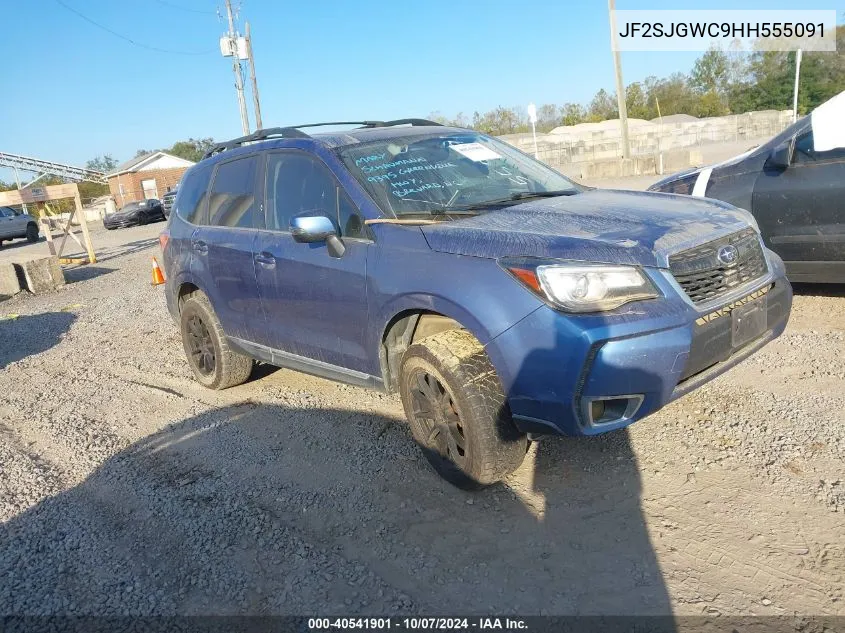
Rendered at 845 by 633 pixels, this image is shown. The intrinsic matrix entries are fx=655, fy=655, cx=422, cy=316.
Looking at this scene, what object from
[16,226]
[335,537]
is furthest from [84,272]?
[16,226]

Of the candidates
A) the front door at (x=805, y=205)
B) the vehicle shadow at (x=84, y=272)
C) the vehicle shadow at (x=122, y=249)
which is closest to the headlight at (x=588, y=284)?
the front door at (x=805, y=205)

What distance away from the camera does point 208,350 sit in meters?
5.26

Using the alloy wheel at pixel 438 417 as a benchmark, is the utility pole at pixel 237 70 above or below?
above

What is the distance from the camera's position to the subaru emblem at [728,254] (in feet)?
10.0

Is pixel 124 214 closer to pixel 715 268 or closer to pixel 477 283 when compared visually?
pixel 477 283

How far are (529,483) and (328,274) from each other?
62.0 inches

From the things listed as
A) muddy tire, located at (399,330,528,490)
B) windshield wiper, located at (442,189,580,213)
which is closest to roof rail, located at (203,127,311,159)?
windshield wiper, located at (442,189,580,213)

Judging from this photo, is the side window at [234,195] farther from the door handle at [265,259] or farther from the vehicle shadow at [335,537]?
the vehicle shadow at [335,537]

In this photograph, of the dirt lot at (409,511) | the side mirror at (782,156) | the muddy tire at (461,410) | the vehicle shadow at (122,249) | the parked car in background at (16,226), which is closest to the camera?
the dirt lot at (409,511)

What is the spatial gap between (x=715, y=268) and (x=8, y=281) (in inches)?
480

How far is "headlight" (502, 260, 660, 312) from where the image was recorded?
2748mm

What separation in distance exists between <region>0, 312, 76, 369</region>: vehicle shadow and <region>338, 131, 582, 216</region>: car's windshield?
5243mm

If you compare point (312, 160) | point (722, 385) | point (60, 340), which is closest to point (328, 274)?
point (312, 160)

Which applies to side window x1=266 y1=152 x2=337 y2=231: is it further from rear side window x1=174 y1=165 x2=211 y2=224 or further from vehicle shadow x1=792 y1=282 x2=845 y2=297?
vehicle shadow x1=792 y1=282 x2=845 y2=297
